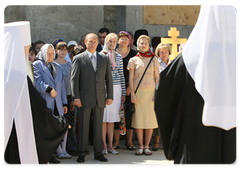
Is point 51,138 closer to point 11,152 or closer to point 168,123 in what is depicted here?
point 11,152

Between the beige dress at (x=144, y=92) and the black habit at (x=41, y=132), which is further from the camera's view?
the beige dress at (x=144, y=92)

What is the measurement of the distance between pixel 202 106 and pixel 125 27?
5663 mm

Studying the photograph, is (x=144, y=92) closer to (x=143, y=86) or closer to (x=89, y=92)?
(x=143, y=86)

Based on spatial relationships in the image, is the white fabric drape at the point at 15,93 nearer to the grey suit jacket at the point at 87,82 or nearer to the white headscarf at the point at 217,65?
the white headscarf at the point at 217,65

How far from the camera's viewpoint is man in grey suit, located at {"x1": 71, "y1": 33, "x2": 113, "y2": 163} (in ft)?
17.7

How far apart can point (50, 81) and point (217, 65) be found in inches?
118

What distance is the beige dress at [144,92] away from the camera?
6008 millimetres

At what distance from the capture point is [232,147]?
122 inches

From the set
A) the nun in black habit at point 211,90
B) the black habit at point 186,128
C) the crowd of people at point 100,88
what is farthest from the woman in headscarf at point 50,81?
the nun in black habit at point 211,90

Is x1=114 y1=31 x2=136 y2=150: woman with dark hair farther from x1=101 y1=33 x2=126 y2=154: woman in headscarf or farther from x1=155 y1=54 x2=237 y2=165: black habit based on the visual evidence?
x1=155 y1=54 x2=237 y2=165: black habit

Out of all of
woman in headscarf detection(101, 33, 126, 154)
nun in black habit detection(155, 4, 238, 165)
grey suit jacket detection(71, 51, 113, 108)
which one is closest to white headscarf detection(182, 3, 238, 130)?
nun in black habit detection(155, 4, 238, 165)

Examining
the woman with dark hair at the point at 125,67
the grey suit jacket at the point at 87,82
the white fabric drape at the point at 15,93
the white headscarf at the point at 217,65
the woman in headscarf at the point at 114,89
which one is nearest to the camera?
the white headscarf at the point at 217,65

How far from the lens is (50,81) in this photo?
17.7ft

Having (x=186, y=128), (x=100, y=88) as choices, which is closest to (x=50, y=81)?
(x=100, y=88)
